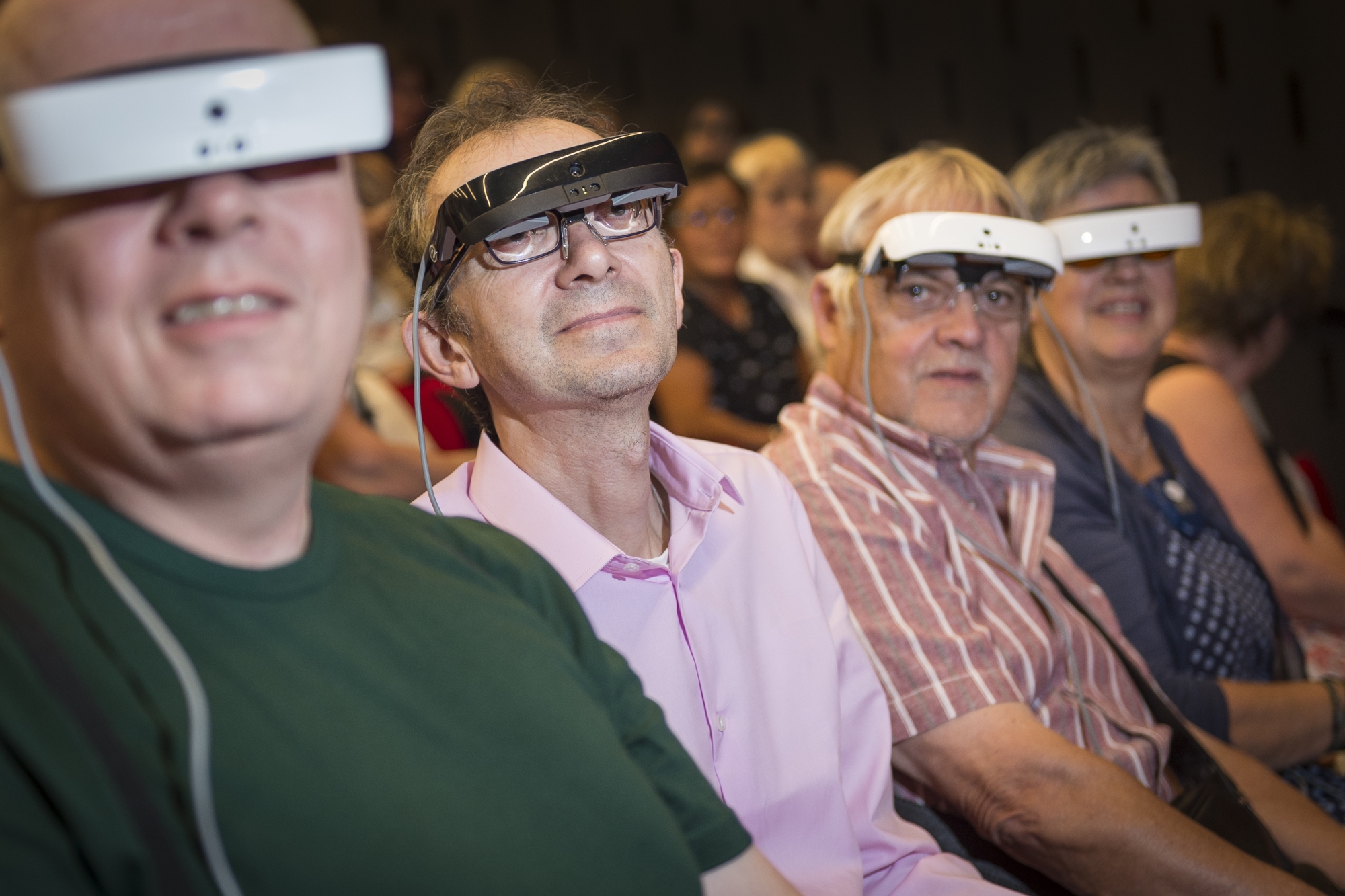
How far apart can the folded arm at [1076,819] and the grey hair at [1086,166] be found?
1.20 meters

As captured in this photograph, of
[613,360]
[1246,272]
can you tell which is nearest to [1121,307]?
[1246,272]

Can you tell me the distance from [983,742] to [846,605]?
0.25 m

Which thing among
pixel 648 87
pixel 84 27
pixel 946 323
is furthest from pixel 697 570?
pixel 648 87

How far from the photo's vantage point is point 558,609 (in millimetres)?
1027

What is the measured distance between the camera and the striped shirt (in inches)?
59.4

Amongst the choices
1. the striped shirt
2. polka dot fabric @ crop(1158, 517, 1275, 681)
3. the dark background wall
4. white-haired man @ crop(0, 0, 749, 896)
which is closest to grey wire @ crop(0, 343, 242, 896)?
white-haired man @ crop(0, 0, 749, 896)

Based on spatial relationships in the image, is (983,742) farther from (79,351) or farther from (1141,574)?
(79,351)

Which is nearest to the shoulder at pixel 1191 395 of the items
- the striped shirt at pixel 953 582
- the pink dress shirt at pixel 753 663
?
the striped shirt at pixel 953 582

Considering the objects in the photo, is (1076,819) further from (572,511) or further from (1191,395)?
(1191,395)

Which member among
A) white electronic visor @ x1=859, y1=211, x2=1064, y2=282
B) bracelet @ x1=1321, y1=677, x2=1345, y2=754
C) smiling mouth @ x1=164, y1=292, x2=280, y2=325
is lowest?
bracelet @ x1=1321, y1=677, x2=1345, y2=754

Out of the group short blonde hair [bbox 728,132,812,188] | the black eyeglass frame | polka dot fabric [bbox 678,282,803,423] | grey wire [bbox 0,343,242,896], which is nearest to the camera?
grey wire [bbox 0,343,242,896]

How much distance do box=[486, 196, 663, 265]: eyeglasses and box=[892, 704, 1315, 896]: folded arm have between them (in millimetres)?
787

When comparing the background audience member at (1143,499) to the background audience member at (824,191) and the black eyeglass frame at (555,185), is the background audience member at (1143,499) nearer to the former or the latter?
the black eyeglass frame at (555,185)

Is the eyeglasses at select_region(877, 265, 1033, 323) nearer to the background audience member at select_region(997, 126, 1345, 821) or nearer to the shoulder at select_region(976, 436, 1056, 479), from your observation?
the shoulder at select_region(976, 436, 1056, 479)
